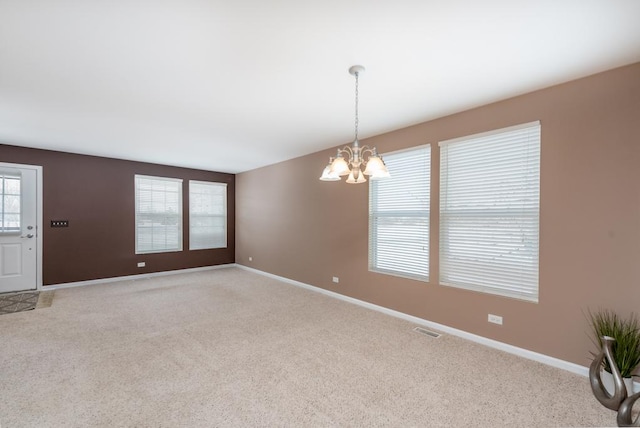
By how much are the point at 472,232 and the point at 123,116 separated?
4.46 metres

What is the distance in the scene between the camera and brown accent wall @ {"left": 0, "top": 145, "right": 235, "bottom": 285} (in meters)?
5.23

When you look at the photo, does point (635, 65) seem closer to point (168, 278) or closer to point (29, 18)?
point (29, 18)

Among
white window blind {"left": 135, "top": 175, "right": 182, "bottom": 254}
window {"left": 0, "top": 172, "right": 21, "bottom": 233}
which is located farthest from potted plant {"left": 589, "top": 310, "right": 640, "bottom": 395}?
window {"left": 0, "top": 172, "right": 21, "bottom": 233}

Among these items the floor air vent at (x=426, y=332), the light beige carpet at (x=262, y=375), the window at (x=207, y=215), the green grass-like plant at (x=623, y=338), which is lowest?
the floor air vent at (x=426, y=332)

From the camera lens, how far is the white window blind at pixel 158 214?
6238 mm

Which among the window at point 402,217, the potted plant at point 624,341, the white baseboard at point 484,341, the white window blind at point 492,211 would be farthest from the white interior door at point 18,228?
the potted plant at point 624,341

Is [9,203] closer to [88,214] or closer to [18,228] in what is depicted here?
[18,228]

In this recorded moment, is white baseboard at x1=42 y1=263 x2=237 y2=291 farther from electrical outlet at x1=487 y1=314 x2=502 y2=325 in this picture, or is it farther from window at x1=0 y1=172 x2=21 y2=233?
electrical outlet at x1=487 y1=314 x2=502 y2=325

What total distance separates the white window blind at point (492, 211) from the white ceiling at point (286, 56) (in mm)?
506

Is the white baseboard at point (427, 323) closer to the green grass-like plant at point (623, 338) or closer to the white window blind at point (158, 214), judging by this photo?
the green grass-like plant at point (623, 338)

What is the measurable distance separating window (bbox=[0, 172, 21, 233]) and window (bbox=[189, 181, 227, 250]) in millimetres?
2903

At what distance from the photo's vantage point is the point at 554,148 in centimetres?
269

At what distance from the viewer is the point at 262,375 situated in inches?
97.4

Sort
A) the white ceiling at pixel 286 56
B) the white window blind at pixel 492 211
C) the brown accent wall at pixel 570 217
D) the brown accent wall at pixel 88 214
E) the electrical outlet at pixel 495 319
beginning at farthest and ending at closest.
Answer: the brown accent wall at pixel 88 214
the electrical outlet at pixel 495 319
the white window blind at pixel 492 211
the brown accent wall at pixel 570 217
the white ceiling at pixel 286 56
